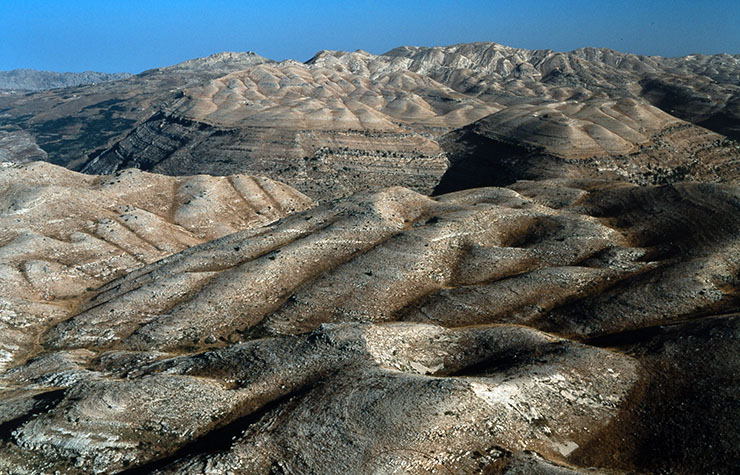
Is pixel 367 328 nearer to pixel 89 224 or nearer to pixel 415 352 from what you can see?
pixel 415 352

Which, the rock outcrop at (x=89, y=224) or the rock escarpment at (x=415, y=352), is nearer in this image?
the rock escarpment at (x=415, y=352)

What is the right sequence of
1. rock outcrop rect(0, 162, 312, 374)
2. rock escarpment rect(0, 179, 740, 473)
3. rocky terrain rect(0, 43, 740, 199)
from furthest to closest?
1. rocky terrain rect(0, 43, 740, 199)
2. rock outcrop rect(0, 162, 312, 374)
3. rock escarpment rect(0, 179, 740, 473)

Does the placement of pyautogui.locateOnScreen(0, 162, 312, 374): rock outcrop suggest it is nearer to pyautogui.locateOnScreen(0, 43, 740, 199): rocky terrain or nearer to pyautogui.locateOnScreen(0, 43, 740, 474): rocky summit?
pyautogui.locateOnScreen(0, 43, 740, 474): rocky summit

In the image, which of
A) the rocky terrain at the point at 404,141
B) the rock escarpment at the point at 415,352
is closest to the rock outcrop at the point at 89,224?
the rock escarpment at the point at 415,352

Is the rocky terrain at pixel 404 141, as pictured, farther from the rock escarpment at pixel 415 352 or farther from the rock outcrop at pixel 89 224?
the rock escarpment at pixel 415 352

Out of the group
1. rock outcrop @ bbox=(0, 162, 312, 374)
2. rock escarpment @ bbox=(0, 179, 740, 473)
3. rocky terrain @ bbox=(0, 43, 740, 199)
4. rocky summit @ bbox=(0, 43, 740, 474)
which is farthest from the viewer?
rocky terrain @ bbox=(0, 43, 740, 199)

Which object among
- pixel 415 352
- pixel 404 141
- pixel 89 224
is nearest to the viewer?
pixel 415 352

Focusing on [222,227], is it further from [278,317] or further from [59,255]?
[278,317]

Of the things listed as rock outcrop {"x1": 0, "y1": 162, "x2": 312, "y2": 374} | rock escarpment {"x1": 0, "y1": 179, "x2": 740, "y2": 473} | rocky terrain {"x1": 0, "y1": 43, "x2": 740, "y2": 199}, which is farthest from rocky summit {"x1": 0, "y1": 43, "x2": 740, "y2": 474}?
rocky terrain {"x1": 0, "y1": 43, "x2": 740, "y2": 199}

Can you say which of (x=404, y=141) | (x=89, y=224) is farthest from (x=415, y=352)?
(x=404, y=141)
